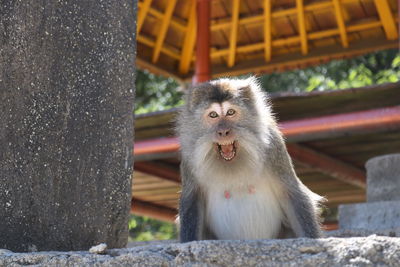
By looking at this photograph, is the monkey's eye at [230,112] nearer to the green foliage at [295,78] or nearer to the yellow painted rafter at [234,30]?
the yellow painted rafter at [234,30]

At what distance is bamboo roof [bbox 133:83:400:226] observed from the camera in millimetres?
6602

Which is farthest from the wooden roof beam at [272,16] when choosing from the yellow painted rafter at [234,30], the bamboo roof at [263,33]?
the yellow painted rafter at [234,30]

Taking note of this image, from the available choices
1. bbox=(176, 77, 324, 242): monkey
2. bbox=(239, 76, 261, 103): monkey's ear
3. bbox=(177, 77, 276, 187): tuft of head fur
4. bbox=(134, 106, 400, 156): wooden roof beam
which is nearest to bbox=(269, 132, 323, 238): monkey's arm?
bbox=(176, 77, 324, 242): monkey

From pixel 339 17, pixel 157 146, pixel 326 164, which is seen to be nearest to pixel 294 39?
pixel 339 17

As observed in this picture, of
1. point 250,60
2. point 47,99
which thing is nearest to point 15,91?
point 47,99

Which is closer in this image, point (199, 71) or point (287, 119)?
point (287, 119)

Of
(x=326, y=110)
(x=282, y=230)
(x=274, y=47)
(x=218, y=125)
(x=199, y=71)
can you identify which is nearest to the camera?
(x=218, y=125)

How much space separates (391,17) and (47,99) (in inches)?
313

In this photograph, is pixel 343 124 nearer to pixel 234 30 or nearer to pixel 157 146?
pixel 157 146

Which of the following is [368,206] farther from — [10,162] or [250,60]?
[250,60]

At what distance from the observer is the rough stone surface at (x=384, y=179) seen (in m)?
5.69

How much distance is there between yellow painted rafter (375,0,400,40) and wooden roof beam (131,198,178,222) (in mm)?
4057

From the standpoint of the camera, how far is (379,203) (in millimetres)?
5242

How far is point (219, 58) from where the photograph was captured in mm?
11508
